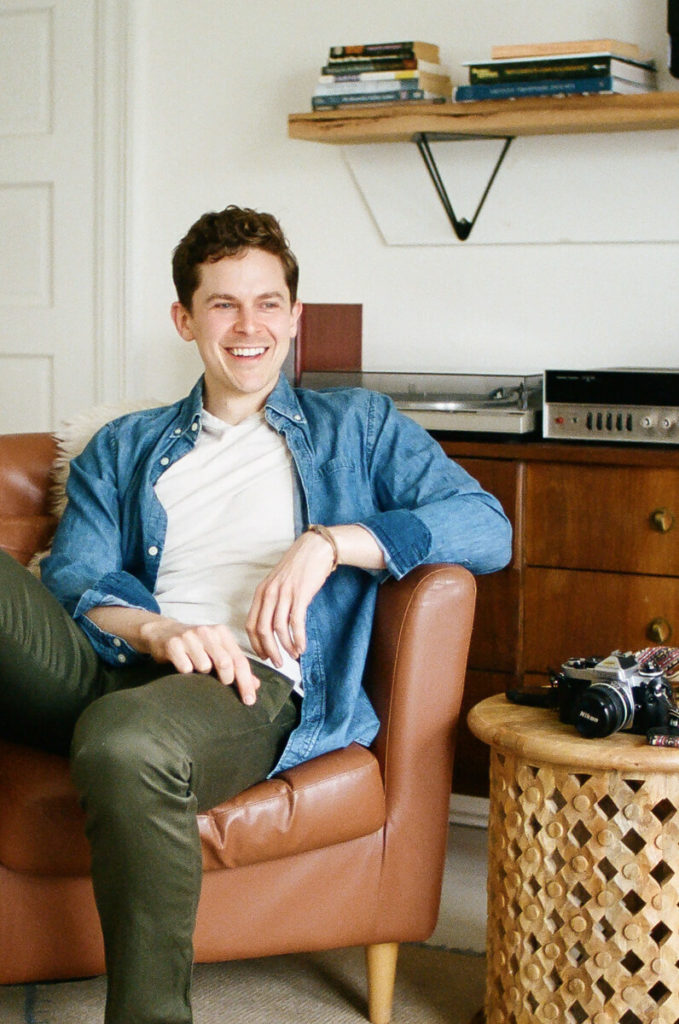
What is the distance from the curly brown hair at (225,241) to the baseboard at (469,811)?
1236mm

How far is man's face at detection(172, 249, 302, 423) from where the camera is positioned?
6.43 feet

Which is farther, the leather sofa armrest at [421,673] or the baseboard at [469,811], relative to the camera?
the baseboard at [469,811]

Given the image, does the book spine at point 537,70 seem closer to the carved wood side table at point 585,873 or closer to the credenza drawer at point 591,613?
the credenza drawer at point 591,613

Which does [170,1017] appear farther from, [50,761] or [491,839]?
[491,839]

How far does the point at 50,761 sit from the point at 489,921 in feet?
2.16

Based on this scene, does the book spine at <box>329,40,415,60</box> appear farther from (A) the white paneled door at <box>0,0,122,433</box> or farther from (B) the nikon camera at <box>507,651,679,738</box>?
(B) the nikon camera at <box>507,651,679,738</box>

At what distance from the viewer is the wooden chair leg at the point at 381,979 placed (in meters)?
1.88

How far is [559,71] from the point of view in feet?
8.12

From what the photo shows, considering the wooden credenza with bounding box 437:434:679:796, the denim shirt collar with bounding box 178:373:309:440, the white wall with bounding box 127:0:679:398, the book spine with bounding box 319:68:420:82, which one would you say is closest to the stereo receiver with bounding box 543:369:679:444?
the wooden credenza with bounding box 437:434:679:796

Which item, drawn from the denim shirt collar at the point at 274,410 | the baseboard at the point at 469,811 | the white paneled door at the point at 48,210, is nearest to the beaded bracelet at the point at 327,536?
the denim shirt collar at the point at 274,410

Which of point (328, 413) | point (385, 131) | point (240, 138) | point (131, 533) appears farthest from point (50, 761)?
point (240, 138)

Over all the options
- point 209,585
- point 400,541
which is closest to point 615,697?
point 400,541

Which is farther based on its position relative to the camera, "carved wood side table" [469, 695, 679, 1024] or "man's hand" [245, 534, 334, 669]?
"man's hand" [245, 534, 334, 669]

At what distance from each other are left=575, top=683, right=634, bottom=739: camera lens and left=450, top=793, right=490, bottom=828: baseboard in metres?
1.07
